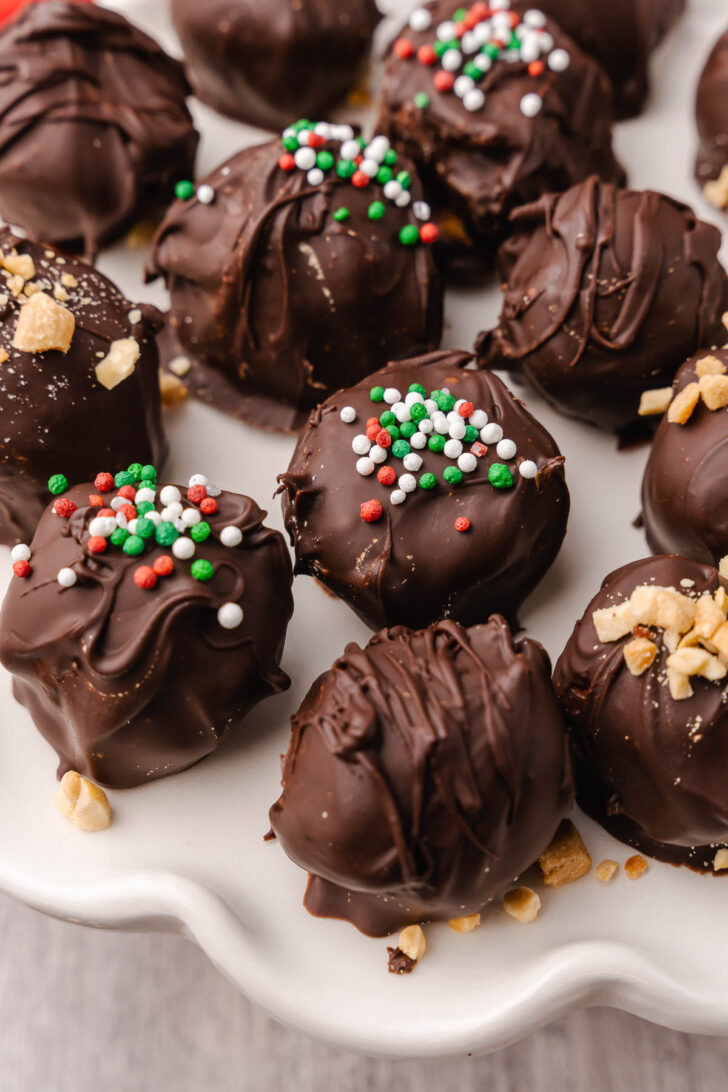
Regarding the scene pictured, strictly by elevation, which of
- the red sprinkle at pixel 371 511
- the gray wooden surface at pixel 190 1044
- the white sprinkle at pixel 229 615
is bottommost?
the gray wooden surface at pixel 190 1044

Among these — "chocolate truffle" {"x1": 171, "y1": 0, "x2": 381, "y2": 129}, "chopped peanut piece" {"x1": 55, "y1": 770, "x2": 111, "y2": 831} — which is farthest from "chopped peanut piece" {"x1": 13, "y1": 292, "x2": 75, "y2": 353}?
"chocolate truffle" {"x1": 171, "y1": 0, "x2": 381, "y2": 129}

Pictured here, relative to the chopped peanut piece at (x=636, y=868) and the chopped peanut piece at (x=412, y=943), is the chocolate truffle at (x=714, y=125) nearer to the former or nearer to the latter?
the chopped peanut piece at (x=636, y=868)

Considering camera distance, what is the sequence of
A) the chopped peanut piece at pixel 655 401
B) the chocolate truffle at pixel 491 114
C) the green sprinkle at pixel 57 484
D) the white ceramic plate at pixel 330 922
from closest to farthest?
the white ceramic plate at pixel 330 922 → the green sprinkle at pixel 57 484 → the chopped peanut piece at pixel 655 401 → the chocolate truffle at pixel 491 114

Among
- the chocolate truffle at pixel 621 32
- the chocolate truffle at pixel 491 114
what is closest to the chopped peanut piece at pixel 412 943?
the chocolate truffle at pixel 491 114

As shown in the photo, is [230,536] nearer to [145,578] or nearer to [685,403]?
[145,578]

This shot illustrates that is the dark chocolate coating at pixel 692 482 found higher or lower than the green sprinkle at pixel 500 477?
lower

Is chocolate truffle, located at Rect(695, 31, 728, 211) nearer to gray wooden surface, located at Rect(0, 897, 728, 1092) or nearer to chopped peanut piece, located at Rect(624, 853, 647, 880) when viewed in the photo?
chopped peanut piece, located at Rect(624, 853, 647, 880)

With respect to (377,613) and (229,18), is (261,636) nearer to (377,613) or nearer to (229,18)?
(377,613)
